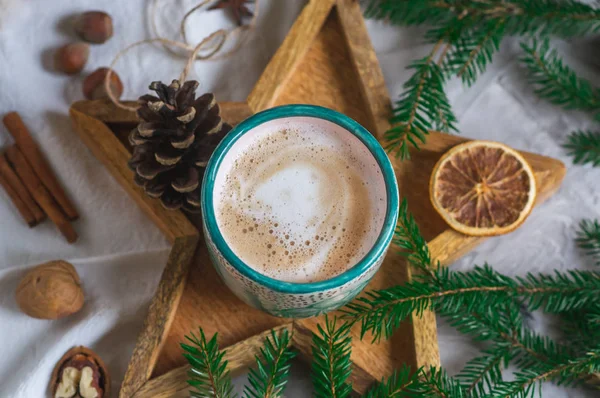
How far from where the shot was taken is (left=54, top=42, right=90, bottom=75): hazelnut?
931 mm

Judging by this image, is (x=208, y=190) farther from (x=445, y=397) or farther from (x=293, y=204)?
(x=445, y=397)

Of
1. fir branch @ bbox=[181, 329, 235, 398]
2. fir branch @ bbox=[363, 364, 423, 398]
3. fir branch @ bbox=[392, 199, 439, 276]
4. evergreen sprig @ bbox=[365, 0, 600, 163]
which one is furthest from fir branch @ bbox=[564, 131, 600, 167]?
fir branch @ bbox=[181, 329, 235, 398]

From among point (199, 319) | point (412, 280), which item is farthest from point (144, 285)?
point (412, 280)

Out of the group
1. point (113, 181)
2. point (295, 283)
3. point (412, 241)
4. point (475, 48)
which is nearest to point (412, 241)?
point (412, 241)

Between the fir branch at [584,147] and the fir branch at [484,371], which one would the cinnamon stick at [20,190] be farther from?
the fir branch at [584,147]

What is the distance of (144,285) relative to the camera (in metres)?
0.88

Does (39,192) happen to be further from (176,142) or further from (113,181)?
(176,142)

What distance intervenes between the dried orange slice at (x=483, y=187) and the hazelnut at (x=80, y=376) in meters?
0.50

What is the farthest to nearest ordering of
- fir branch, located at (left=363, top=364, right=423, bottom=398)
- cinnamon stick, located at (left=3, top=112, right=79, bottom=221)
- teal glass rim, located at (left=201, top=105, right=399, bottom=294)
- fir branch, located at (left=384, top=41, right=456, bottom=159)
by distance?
1. cinnamon stick, located at (left=3, top=112, right=79, bottom=221)
2. fir branch, located at (left=384, top=41, right=456, bottom=159)
3. fir branch, located at (left=363, top=364, right=423, bottom=398)
4. teal glass rim, located at (left=201, top=105, right=399, bottom=294)

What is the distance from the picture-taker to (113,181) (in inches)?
36.2

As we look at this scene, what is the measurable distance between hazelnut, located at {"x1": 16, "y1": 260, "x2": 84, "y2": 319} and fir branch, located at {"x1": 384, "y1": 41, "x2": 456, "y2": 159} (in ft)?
1.55

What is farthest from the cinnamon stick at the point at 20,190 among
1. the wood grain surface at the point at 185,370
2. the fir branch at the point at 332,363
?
the fir branch at the point at 332,363

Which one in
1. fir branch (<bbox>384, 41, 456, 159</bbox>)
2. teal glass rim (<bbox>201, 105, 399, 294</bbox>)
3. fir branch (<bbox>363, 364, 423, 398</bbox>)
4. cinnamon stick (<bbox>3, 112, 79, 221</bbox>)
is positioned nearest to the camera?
teal glass rim (<bbox>201, 105, 399, 294</bbox>)

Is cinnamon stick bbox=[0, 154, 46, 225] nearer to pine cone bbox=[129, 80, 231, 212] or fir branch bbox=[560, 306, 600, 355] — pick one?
pine cone bbox=[129, 80, 231, 212]
